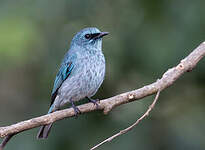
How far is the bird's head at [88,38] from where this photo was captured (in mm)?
5962

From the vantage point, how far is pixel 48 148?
5602 millimetres

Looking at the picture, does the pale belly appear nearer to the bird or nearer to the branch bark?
the bird

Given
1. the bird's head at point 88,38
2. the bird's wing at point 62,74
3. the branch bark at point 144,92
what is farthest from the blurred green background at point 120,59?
the branch bark at point 144,92

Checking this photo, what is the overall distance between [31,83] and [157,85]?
244 cm

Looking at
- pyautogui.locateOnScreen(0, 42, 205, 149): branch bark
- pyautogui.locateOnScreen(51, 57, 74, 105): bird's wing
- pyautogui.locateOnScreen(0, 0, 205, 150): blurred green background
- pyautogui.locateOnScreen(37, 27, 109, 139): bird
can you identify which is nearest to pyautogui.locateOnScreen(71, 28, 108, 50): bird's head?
pyautogui.locateOnScreen(37, 27, 109, 139): bird

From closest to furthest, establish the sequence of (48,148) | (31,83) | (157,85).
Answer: (157,85), (48,148), (31,83)

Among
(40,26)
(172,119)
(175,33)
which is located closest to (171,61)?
(175,33)

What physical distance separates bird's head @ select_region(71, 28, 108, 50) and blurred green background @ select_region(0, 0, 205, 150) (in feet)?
0.66

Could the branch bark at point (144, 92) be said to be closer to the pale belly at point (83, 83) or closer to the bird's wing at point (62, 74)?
the pale belly at point (83, 83)

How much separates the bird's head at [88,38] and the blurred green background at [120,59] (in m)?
0.20

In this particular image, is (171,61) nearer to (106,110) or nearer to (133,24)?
(133,24)

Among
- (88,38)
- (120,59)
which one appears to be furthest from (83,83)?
(88,38)

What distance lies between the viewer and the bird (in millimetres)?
5684

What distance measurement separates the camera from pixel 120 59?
5922mm
